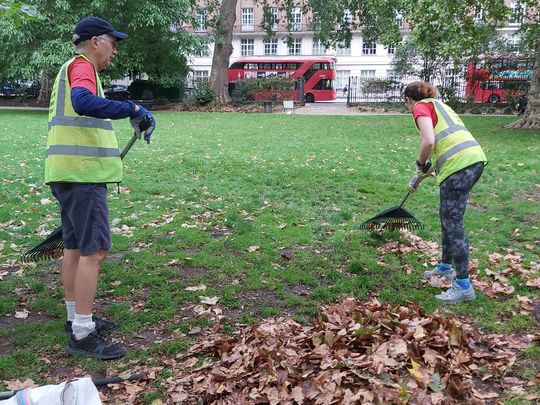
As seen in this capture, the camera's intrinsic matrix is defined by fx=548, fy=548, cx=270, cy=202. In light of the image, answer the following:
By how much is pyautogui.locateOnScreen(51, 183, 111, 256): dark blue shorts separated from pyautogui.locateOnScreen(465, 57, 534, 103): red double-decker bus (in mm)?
27077

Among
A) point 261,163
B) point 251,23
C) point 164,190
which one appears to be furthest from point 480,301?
point 251,23

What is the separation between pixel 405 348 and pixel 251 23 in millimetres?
57470

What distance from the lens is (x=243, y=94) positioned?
3075 centimetres

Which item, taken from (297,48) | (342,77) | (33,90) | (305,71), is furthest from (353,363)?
(297,48)

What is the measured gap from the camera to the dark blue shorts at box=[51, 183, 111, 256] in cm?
346

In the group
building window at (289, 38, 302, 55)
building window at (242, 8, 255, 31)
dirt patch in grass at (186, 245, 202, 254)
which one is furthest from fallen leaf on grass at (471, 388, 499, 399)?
building window at (242, 8, 255, 31)

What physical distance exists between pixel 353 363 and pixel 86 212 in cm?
187

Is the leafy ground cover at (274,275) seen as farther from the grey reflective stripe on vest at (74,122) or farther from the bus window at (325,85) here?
the bus window at (325,85)

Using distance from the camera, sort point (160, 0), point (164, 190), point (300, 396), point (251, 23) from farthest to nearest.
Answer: point (251, 23), point (160, 0), point (164, 190), point (300, 396)

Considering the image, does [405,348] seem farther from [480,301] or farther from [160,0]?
[160,0]

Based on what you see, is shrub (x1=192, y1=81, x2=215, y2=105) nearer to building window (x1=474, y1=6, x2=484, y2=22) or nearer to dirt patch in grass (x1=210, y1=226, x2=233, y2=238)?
building window (x1=474, y1=6, x2=484, y2=22)

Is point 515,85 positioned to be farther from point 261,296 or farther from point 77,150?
point 77,150

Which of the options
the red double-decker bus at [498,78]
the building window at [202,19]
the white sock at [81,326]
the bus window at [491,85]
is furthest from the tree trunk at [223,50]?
the white sock at [81,326]

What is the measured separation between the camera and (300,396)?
2783mm
